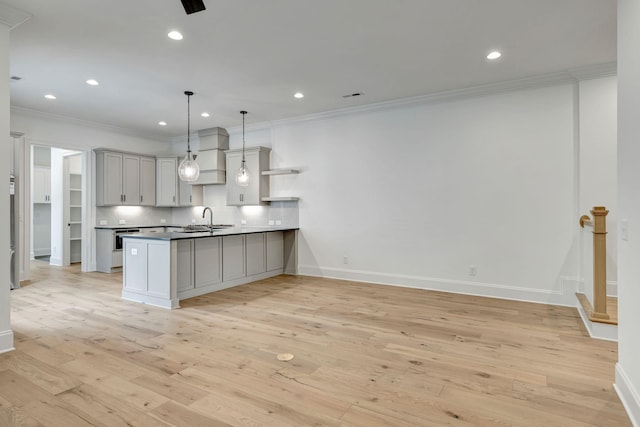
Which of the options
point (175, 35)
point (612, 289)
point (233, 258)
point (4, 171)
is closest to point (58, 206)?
point (233, 258)

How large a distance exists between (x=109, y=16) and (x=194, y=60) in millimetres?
1019

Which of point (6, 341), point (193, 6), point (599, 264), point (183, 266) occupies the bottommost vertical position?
point (6, 341)

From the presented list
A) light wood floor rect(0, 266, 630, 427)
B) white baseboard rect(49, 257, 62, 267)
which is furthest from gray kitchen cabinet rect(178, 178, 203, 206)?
light wood floor rect(0, 266, 630, 427)

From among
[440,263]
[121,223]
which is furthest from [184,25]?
[121,223]

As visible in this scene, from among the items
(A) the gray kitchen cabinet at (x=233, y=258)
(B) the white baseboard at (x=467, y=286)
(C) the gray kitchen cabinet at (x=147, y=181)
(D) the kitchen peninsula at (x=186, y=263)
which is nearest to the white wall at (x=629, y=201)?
(B) the white baseboard at (x=467, y=286)

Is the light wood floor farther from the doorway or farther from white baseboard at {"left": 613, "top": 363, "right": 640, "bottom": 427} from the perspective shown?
the doorway

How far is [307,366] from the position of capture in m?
2.73

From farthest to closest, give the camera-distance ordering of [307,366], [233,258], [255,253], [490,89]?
[255,253] < [233,258] < [490,89] < [307,366]

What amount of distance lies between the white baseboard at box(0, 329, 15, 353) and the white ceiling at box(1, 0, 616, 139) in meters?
2.80

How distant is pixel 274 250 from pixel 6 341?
3.95 m

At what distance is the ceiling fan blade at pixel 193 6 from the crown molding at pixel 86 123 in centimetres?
511

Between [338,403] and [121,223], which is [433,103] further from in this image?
[121,223]

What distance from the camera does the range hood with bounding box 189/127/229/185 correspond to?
734cm

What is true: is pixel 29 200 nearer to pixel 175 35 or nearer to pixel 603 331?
pixel 175 35
